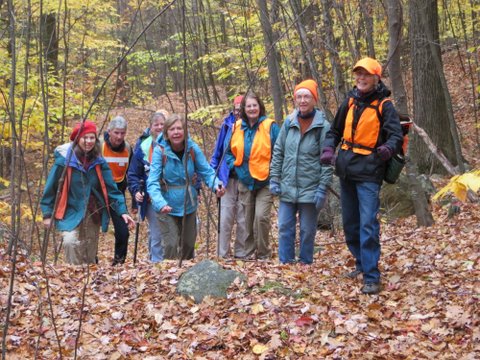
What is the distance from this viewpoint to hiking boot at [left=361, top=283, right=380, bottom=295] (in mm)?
4863

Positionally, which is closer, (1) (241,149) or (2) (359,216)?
(2) (359,216)

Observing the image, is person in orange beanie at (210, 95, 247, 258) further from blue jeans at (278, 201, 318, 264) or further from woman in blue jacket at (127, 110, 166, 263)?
blue jeans at (278, 201, 318, 264)

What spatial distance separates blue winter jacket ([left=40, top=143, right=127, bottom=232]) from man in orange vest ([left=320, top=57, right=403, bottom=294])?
2.62 meters

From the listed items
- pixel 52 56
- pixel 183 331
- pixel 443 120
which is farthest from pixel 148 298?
pixel 52 56

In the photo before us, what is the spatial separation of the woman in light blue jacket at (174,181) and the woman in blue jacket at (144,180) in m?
0.27

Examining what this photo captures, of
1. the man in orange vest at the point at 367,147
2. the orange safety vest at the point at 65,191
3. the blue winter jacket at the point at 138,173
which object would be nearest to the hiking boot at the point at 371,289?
the man in orange vest at the point at 367,147

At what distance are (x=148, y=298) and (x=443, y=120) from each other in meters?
8.40

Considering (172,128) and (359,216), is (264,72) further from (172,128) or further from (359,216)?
(359,216)

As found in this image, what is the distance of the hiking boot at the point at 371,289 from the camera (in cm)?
486

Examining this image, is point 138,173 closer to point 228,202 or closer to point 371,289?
point 228,202

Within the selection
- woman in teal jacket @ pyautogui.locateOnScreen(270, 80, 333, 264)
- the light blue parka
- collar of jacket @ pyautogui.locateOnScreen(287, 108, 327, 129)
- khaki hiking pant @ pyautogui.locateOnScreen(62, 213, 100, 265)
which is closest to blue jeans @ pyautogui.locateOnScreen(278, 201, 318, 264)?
woman in teal jacket @ pyautogui.locateOnScreen(270, 80, 333, 264)

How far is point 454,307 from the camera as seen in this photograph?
4.43 metres

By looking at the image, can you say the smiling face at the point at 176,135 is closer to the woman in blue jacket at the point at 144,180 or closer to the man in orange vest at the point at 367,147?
the woman in blue jacket at the point at 144,180

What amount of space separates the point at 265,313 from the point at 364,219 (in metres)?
1.23
